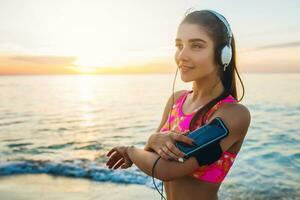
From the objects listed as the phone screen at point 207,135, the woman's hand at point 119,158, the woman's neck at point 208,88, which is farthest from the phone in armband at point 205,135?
the woman's hand at point 119,158

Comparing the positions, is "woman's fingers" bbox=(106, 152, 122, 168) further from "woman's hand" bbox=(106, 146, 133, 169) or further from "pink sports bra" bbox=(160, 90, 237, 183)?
"pink sports bra" bbox=(160, 90, 237, 183)

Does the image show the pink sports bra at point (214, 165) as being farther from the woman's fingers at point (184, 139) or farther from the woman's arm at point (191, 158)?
the woman's fingers at point (184, 139)

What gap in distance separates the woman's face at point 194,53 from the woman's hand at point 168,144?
38 centimetres

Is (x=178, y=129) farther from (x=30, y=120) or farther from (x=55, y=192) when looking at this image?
(x=30, y=120)

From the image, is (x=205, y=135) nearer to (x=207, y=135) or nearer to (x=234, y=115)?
(x=207, y=135)

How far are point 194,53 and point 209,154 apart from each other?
57 cm

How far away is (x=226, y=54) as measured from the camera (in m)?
2.41

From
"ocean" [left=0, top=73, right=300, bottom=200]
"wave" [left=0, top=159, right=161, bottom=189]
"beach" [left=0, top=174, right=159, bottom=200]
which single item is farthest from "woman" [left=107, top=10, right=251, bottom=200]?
"wave" [left=0, top=159, right=161, bottom=189]

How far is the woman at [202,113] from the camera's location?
2.28m

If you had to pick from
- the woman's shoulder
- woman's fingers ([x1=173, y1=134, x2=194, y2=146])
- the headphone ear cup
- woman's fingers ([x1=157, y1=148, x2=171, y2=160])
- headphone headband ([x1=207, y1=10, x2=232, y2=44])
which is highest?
headphone headband ([x1=207, y1=10, x2=232, y2=44])

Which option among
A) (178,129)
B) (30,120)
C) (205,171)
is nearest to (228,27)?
(178,129)

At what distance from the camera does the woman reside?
2275 millimetres

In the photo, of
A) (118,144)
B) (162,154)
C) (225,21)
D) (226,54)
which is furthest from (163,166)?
(118,144)

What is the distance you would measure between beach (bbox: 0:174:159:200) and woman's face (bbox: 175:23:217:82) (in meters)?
4.58
